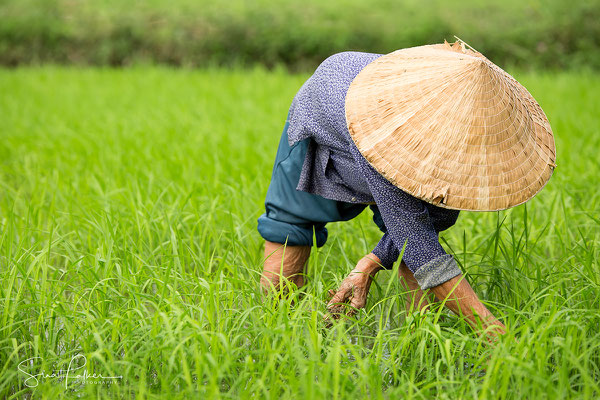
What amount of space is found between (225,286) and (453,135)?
0.94m

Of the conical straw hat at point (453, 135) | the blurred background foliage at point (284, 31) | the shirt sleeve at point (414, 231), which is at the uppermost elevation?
the conical straw hat at point (453, 135)

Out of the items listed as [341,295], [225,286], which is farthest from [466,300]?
[225,286]

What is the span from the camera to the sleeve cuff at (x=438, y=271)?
1618mm

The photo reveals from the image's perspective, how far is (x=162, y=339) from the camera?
173 centimetres

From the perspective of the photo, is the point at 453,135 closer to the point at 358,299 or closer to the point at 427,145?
the point at 427,145

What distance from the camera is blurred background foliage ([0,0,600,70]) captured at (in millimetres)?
8969

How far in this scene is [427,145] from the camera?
4.97 feet

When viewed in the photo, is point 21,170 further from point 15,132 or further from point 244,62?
point 244,62

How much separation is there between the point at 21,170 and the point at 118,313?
2.18 meters

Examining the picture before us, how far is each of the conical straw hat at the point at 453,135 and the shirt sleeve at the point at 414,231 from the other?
0.10 metres

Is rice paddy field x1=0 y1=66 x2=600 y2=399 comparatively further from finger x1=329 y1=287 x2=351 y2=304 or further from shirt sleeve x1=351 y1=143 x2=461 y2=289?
shirt sleeve x1=351 y1=143 x2=461 y2=289

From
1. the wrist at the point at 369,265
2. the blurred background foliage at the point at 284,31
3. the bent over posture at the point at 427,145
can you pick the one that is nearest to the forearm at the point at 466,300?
the bent over posture at the point at 427,145
